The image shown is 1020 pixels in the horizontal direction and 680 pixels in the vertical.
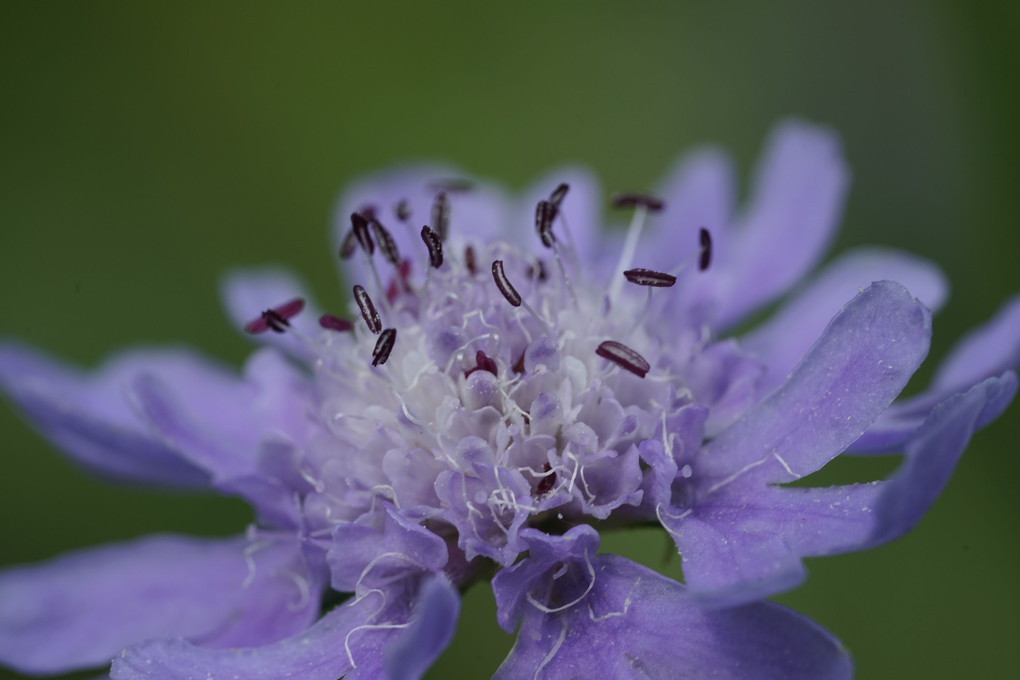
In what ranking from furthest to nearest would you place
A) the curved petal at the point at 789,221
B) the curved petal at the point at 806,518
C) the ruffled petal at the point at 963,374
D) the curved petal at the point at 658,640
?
1. the curved petal at the point at 789,221
2. the ruffled petal at the point at 963,374
3. the curved petal at the point at 658,640
4. the curved petal at the point at 806,518

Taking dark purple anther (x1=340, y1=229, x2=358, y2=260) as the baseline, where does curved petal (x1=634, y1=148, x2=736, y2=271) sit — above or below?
below

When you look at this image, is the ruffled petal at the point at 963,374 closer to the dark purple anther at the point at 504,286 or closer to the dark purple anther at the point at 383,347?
the dark purple anther at the point at 504,286

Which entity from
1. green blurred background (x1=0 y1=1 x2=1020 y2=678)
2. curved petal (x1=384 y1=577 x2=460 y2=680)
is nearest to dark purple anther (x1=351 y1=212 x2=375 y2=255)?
curved petal (x1=384 y1=577 x2=460 y2=680)

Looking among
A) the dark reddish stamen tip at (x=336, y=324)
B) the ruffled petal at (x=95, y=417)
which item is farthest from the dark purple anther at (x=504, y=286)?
the ruffled petal at (x=95, y=417)

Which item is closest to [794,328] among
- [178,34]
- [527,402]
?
[527,402]

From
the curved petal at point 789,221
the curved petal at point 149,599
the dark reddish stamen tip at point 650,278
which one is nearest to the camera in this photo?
the dark reddish stamen tip at point 650,278

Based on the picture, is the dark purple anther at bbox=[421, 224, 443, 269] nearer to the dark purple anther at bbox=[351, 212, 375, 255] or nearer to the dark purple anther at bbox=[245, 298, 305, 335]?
the dark purple anther at bbox=[351, 212, 375, 255]

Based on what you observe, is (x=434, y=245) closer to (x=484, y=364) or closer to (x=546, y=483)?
(x=484, y=364)

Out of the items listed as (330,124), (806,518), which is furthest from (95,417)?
(330,124)
